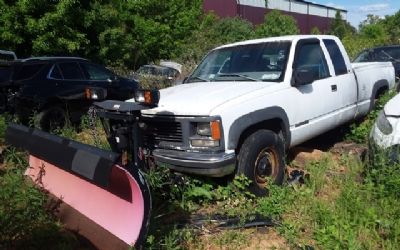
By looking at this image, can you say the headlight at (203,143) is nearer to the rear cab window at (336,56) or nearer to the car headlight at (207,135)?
the car headlight at (207,135)

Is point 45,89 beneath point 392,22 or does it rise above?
beneath

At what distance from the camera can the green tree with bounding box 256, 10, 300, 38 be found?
113ft

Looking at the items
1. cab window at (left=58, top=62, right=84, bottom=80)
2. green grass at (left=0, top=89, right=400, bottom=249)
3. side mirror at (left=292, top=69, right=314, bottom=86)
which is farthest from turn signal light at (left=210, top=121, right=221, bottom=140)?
cab window at (left=58, top=62, right=84, bottom=80)

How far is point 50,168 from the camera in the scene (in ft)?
16.5

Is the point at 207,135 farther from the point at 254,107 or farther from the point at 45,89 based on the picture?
the point at 45,89

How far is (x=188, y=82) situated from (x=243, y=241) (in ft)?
9.38

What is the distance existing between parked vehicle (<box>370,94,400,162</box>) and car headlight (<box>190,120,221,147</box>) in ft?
5.43

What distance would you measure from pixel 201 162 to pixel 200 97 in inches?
31.6

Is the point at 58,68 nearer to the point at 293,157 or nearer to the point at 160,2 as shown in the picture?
the point at 293,157

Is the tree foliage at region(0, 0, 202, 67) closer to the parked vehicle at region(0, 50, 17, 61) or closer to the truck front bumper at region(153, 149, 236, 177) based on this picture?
the parked vehicle at region(0, 50, 17, 61)

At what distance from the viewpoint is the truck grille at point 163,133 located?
5.05 meters

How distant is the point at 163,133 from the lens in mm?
5180

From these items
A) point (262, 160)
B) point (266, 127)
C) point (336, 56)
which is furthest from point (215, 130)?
point (336, 56)

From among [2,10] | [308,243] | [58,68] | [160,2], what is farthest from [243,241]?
[160,2]
